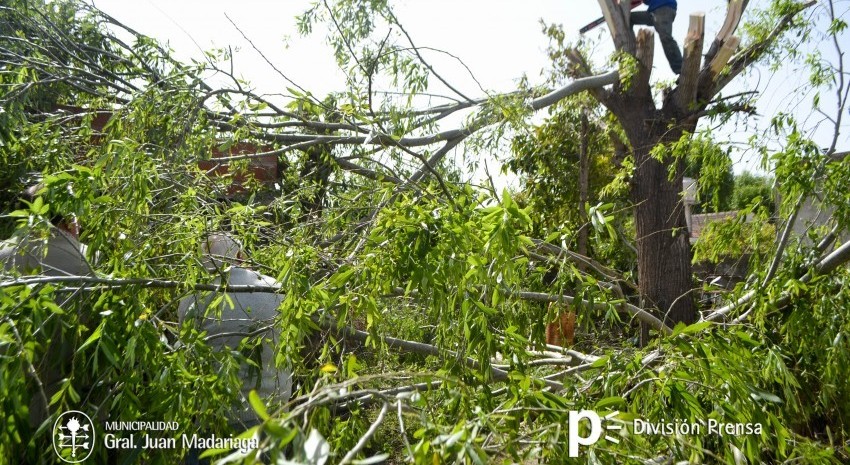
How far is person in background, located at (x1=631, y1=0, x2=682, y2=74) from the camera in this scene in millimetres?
5801

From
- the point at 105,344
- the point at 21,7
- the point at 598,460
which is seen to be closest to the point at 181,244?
the point at 105,344

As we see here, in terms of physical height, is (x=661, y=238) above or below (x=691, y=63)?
below

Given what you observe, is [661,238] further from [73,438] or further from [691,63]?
[73,438]

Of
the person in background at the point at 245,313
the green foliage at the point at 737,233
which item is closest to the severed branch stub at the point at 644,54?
the green foliage at the point at 737,233

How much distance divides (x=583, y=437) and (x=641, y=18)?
16.9ft

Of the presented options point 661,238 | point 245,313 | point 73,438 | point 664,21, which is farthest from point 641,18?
point 73,438

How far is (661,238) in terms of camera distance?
17.4 feet

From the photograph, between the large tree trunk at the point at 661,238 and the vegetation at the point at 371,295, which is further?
the large tree trunk at the point at 661,238

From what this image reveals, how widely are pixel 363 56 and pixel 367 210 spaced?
1.47m

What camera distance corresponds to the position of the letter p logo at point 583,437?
154 cm

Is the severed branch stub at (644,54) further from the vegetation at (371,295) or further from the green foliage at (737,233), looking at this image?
the green foliage at (737,233)

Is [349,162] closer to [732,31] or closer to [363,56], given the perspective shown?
[363,56]

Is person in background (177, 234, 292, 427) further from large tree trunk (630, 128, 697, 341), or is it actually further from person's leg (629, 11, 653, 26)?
person's leg (629, 11, 653, 26)

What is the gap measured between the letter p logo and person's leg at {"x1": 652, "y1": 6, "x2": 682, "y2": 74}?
4864 millimetres
